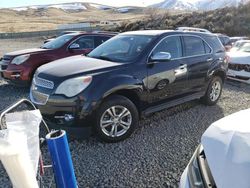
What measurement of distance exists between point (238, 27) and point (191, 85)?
24.4 metres

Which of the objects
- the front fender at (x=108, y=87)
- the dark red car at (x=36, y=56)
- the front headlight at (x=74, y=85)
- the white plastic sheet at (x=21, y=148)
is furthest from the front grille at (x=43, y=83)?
the dark red car at (x=36, y=56)

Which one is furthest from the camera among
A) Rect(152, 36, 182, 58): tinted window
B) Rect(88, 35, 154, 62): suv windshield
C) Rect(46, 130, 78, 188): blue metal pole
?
Rect(152, 36, 182, 58): tinted window

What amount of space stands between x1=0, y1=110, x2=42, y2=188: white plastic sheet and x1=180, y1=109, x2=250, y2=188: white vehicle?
1.12 metres

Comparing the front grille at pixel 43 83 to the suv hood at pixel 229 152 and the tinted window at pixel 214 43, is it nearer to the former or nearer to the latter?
the suv hood at pixel 229 152

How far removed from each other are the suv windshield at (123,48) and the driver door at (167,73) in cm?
25

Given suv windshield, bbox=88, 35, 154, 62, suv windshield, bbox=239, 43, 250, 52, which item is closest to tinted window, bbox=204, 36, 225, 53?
suv windshield, bbox=88, 35, 154, 62

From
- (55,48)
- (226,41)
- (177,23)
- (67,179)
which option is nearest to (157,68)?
(67,179)

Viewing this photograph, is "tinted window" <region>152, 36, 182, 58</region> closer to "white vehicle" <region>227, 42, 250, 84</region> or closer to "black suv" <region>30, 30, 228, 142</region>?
"black suv" <region>30, 30, 228, 142</region>

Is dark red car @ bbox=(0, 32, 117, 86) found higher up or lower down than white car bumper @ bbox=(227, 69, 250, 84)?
higher up

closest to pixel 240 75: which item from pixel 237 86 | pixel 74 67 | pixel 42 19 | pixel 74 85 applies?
pixel 237 86

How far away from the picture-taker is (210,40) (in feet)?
21.9

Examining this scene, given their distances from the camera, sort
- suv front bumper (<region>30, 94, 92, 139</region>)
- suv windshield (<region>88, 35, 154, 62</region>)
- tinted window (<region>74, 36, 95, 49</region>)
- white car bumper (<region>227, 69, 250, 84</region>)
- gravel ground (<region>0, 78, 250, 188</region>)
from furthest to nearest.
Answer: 1. tinted window (<region>74, 36, 95, 49</region>)
2. white car bumper (<region>227, 69, 250, 84</region>)
3. suv windshield (<region>88, 35, 154, 62</region>)
4. suv front bumper (<region>30, 94, 92, 139</region>)
5. gravel ground (<region>0, 78, 250, 188</region>)

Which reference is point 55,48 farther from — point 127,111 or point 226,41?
point 226,41

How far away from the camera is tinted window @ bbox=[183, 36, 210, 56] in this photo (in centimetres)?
602
